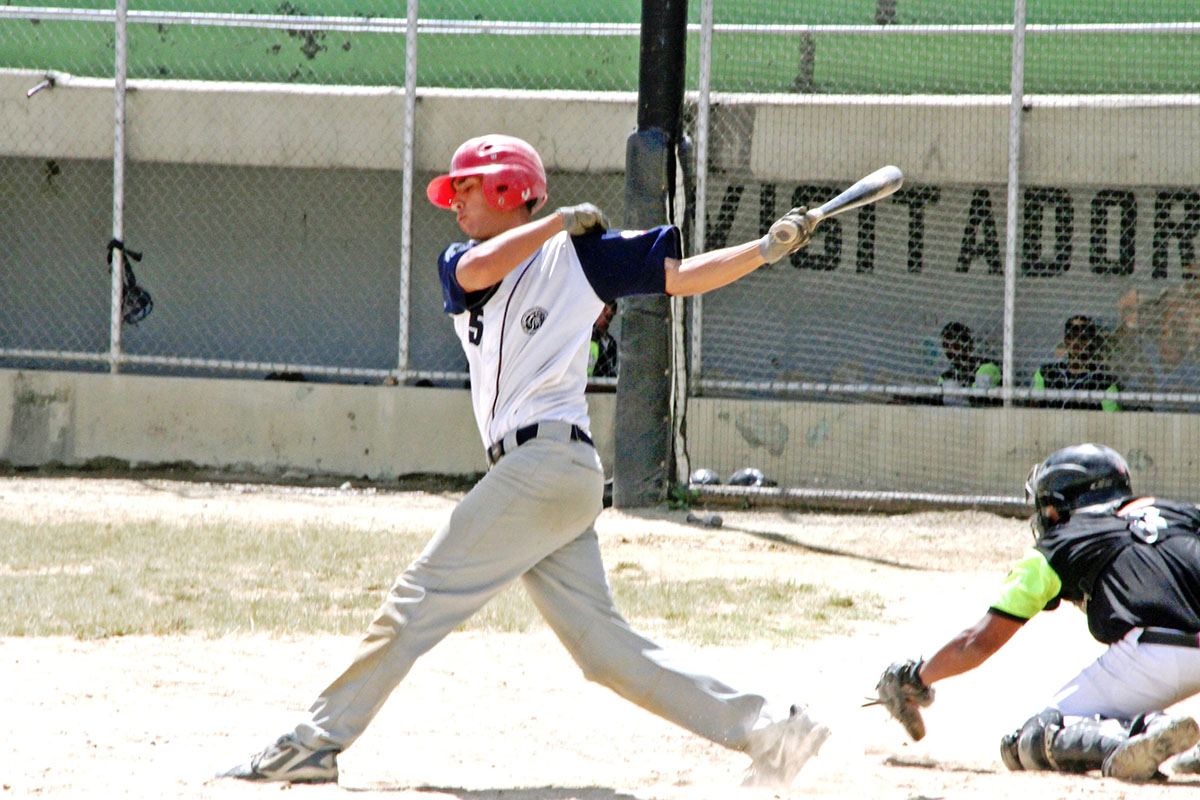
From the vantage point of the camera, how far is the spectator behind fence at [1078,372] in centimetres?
1109

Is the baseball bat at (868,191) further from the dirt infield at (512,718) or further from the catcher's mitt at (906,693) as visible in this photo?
the dirt infield at (512,718)

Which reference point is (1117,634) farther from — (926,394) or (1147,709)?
(926,394)

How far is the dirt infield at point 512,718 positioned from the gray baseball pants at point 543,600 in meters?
0.24

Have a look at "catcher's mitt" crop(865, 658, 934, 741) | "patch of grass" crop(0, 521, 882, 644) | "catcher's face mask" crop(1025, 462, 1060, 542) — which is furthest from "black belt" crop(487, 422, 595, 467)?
"patch of grass" crop(0, 521, 882, 644)

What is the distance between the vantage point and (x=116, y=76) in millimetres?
11836

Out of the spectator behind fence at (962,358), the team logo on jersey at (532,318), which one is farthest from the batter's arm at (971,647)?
the spectator behind fence at (962,358)

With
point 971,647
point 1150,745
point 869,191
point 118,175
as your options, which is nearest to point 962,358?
point 118,175

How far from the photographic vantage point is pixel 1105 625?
13.5 feet

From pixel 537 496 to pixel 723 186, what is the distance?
353 inches

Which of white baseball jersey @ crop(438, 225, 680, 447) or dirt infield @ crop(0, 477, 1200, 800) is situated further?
dirt infield @ crop(0, 477, 1200, 800)

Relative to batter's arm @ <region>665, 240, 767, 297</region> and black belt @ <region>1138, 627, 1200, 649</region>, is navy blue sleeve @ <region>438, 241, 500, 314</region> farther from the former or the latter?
black belt @ <region>1138, 627, 1200, 649</region>

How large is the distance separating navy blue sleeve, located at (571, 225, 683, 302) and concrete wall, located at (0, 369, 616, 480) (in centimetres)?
815

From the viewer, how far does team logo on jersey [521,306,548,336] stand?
12.2ft

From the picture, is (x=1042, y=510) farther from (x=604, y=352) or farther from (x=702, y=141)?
(x=604, y=352)
